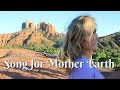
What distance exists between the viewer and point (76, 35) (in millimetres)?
4633

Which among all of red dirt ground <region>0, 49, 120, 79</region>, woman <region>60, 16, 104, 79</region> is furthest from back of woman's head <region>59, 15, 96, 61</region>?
red dirt ground <region>0, 49, 120, 79</region>

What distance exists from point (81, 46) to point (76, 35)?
0.18m

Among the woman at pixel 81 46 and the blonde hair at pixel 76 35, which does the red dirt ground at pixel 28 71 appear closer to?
the woman at pixel 81 46

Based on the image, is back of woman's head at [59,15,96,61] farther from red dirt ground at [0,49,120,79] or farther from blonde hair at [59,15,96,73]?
red dirt ground at [0,49,120,79]

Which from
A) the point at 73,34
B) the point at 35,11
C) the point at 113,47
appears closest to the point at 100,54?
Result: the point at 113,47

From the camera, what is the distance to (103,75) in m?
4.98

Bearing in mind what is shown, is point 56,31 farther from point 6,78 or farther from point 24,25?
point 6,78

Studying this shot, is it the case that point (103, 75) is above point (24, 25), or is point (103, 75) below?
below

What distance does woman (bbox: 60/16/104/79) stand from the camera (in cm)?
459

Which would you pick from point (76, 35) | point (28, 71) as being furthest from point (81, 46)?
point (28, 71)

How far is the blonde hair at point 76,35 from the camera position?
457 cm

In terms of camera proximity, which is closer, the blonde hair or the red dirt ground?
the blonde hair
